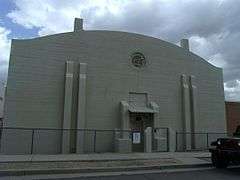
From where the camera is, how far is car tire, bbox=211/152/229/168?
1456 centimetres

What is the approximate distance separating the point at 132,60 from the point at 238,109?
12.4 meters

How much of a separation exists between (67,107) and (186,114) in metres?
9.18

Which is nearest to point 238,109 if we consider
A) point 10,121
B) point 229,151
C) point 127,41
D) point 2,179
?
point 127,41

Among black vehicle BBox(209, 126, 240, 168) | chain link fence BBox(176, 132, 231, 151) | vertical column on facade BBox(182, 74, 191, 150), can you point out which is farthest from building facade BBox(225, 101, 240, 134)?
black vehicle BBox(209, 126, 240, 168)

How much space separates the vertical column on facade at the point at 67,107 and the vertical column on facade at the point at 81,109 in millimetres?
585

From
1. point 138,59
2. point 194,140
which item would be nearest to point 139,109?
point 138,59

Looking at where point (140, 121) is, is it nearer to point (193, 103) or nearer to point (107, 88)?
point (107, 88)

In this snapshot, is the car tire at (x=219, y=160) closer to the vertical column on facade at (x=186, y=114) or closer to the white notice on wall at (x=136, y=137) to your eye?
the white notice on wall at (x=136, y=137)

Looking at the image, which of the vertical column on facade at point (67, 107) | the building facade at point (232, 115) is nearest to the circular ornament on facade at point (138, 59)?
the vertical column on facade at point (67, 107)

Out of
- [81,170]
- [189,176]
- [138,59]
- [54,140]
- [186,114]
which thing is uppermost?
[138,59]

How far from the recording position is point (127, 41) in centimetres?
2470

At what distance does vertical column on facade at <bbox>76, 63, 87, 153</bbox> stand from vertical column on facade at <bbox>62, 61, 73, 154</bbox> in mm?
585

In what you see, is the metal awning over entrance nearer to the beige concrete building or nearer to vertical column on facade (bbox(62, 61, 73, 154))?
the beige concrete building

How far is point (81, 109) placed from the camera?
72.1 ft
